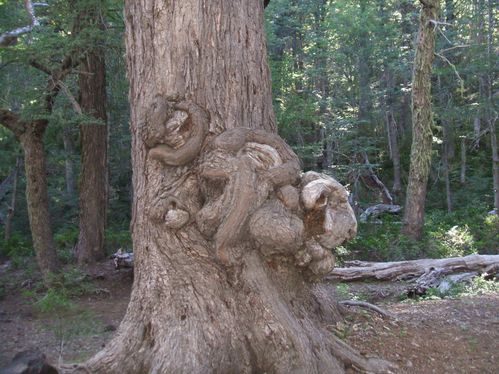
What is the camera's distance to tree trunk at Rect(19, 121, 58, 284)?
9.66 metres

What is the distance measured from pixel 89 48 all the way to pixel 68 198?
9629mm

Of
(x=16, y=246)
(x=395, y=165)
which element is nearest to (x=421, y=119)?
(x=395, y=165)

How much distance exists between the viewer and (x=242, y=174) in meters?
3.69

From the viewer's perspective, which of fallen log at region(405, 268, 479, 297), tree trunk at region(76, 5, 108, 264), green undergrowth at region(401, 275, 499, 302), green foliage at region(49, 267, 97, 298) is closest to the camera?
green undergrowth at region(401, 275, 499, 302)

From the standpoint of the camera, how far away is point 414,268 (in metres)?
10.2

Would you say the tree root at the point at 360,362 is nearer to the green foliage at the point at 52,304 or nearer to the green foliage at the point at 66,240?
the green foliage at the point at 52,304

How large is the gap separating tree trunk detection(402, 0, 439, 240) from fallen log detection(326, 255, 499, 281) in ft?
11.9

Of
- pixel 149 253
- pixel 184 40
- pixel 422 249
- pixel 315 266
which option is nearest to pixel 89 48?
pixel 184 40

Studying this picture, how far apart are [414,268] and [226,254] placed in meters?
7.45

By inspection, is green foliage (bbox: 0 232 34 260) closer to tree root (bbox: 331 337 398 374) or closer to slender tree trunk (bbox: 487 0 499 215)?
tree root (bbox: 331 337 398 374)

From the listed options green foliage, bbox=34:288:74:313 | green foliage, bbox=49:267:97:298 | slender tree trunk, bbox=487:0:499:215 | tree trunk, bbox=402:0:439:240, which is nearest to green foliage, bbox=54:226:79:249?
green foliage, bbox=49:267:97:298

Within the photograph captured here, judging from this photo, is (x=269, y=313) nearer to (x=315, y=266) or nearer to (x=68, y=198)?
(x=315, y=266)

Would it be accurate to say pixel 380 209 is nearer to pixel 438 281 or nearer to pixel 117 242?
pixel 117 242

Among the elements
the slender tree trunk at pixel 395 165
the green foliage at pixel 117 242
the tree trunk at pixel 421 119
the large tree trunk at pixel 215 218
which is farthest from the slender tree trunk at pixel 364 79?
the large tree trunk at pixel 215 218
